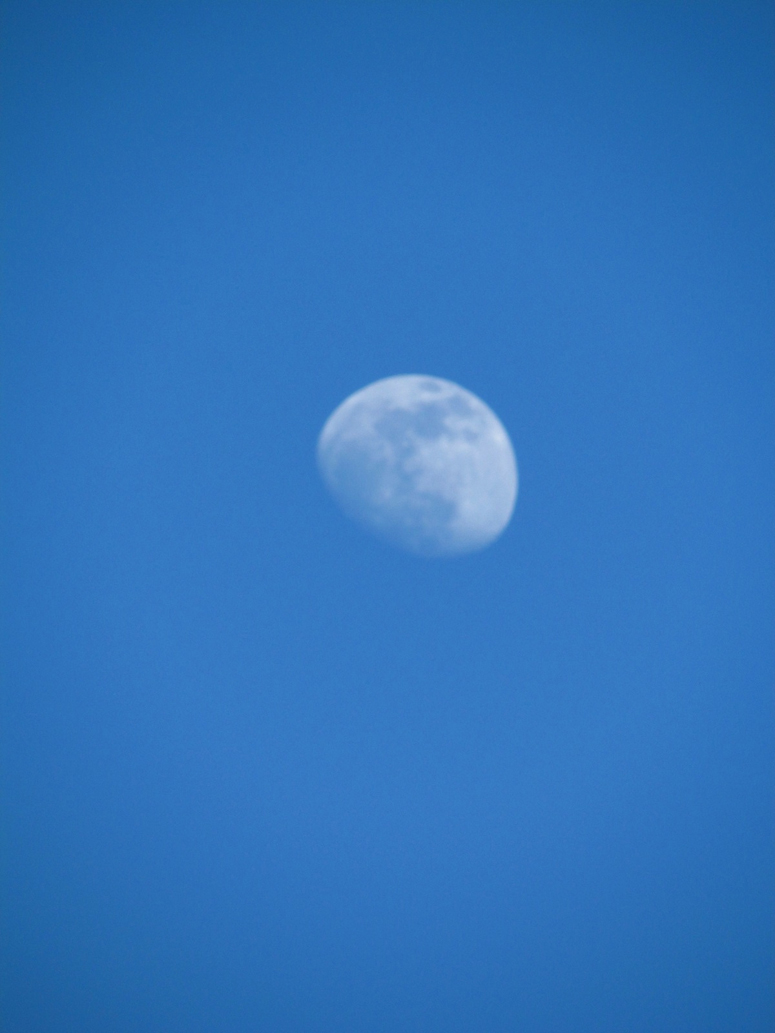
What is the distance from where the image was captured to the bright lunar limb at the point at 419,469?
8672 mm

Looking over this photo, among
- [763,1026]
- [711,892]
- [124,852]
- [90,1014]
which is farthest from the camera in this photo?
[711,892]

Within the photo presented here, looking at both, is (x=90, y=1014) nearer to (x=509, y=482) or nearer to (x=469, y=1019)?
(x=469, y=1019)

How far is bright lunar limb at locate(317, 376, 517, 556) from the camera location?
8.67 meters

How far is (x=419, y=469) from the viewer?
8.63m

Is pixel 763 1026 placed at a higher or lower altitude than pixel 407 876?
lower

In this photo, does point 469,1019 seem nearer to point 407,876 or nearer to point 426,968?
point 426,968

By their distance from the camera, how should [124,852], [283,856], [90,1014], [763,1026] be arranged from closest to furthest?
[90,1014], [763,1026], [124,852], [283,856]

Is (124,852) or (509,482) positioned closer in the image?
(124,852)

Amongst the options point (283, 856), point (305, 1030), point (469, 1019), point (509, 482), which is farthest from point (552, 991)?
point (509, 482)

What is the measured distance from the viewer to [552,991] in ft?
26.4

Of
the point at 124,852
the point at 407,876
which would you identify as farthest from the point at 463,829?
the point at 124,852

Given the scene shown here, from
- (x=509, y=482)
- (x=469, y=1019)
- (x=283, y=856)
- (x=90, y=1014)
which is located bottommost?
(x=90, y=1014)

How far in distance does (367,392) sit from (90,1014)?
960 centimetres

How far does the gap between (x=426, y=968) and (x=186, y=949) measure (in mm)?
3581
